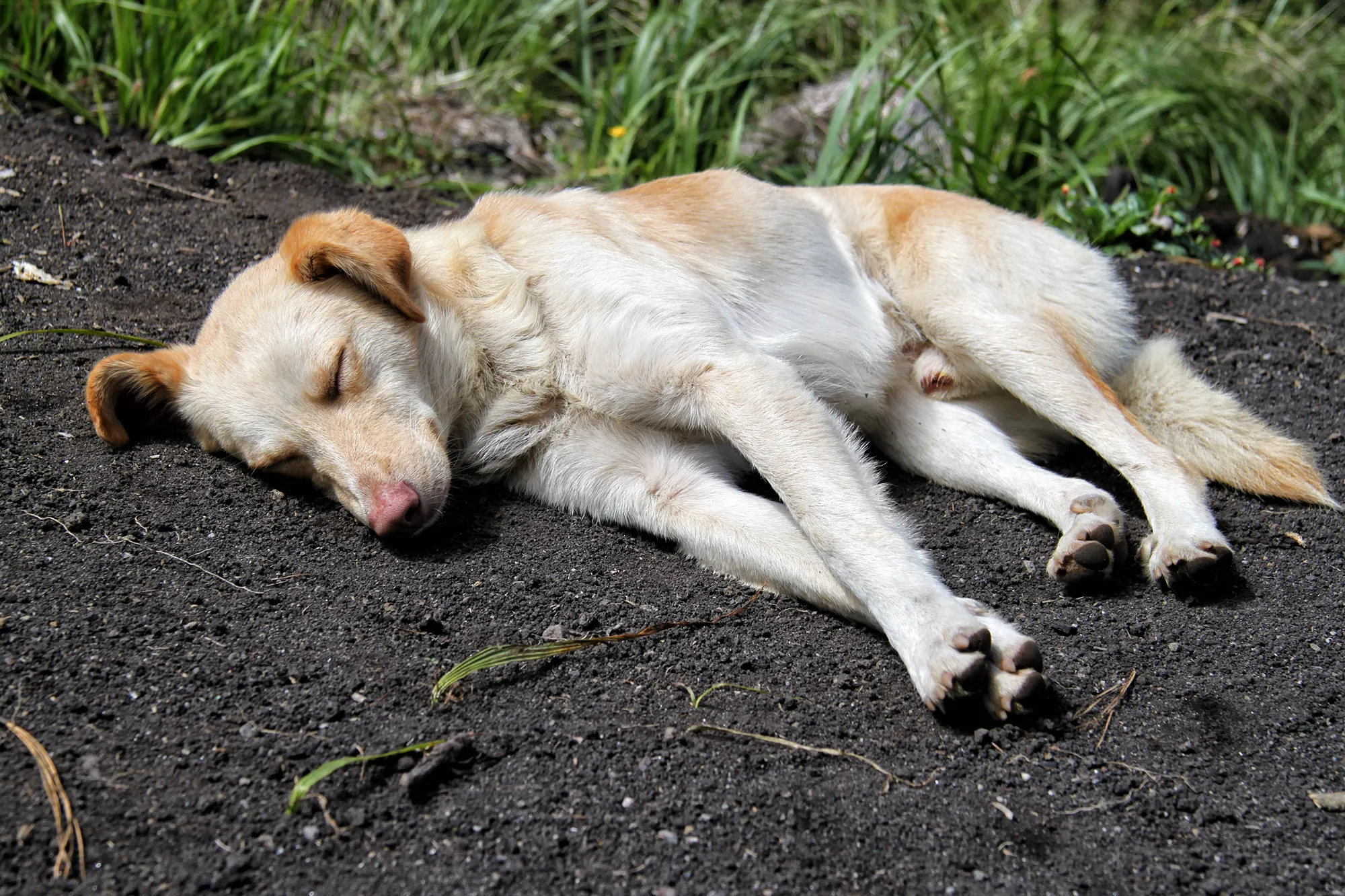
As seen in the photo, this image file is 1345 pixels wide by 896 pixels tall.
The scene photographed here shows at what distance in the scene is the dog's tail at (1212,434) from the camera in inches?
141

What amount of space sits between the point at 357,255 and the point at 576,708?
1.69 m

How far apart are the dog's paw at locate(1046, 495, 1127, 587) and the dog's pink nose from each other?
201 centimetres

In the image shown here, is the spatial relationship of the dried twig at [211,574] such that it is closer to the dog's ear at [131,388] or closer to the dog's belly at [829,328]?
the dog's ear at [131,388]

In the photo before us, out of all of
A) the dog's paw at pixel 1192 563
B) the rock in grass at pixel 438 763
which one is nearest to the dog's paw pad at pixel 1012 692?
the dog's paw at pixel 1192 563

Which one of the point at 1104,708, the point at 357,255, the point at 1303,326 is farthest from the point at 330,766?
the point at 1303,326

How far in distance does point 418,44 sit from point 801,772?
20.0ft

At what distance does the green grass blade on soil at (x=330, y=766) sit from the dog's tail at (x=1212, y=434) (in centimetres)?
285

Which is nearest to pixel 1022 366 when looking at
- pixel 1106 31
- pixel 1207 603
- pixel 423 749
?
pixel 1207 603

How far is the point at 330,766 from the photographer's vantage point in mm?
2219

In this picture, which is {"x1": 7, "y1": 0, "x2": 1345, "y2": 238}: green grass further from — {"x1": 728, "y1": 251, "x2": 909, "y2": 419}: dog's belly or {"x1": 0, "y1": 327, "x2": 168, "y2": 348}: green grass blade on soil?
{"x1": 728, "y1": 251, "x2": 909, "y2": 419}: dog's belly

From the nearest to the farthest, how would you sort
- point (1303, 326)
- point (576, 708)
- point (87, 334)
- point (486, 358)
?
point (576, 708)
point (486, 358)
point (87, 334)
point (1303, 326)

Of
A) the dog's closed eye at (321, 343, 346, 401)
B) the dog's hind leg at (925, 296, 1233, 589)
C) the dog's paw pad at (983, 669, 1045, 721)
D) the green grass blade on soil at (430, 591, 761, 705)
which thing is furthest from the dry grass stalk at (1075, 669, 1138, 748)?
the dog's closed eye at (321, 343, 346, 401)

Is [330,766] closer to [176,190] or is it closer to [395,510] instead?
[395,510]

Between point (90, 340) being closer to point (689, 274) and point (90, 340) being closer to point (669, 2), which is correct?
point (689, 274)
